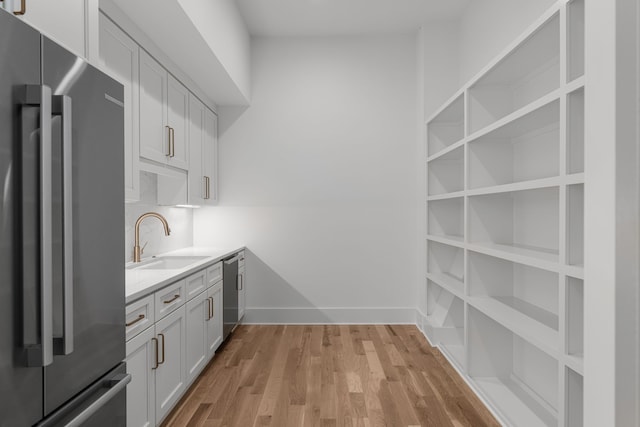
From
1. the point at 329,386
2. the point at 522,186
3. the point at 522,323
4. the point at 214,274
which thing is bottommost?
the point at 329,386

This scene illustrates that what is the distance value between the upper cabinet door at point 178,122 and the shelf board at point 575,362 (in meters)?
2.65

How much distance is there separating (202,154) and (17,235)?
2.88 m

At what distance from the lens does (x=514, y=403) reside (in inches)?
92.4

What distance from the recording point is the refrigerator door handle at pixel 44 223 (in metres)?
0.90

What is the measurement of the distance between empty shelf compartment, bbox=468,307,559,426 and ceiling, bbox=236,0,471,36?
9.15 feet

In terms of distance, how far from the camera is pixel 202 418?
7.43ft

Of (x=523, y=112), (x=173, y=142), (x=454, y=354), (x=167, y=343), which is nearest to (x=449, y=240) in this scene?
(x=454, y=354)

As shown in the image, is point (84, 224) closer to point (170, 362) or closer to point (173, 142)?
point (170, 362)

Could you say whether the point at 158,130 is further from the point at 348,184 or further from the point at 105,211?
the point at 348,184

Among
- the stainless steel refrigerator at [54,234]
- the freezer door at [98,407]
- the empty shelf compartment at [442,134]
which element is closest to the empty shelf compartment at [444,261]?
the empty shelf compartment at [442,134]

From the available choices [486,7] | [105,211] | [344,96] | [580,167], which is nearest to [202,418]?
[105,211]

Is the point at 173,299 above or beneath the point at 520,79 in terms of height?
beneath

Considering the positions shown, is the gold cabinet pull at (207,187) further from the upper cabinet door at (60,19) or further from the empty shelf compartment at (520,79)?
the empty shelf compartment at (520,79)

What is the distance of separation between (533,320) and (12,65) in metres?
2.44
